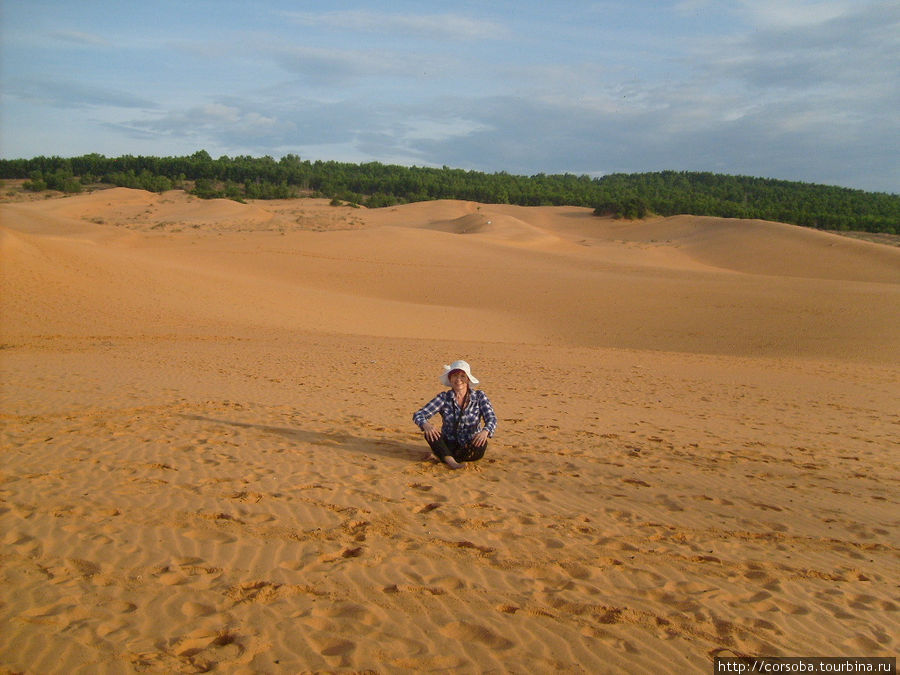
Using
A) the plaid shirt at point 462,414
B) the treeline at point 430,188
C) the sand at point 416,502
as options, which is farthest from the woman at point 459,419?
the treeline at point 430,188

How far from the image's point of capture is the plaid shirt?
6.81m

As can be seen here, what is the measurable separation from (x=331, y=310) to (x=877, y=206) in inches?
2585

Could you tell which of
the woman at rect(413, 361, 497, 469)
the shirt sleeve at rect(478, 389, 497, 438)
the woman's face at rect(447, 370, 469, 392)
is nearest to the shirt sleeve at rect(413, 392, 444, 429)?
the woman at rect(413, 361, 497, 469)

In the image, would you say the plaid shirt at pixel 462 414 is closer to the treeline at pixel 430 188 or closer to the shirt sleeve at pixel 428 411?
the shirt sleeve at pixel 428 411

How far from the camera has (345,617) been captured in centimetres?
377

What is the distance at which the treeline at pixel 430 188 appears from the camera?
58.3 meters

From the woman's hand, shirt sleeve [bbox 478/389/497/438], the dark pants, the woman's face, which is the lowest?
the dark pants

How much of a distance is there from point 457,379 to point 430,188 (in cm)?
6989

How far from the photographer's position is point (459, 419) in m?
6.88

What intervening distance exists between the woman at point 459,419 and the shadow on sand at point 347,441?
39 centimetres

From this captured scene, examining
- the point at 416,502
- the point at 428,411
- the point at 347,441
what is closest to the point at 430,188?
the point at 347,441

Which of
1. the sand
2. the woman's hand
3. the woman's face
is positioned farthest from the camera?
the woman's face

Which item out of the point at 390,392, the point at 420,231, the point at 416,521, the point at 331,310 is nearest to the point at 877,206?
the point at 420,231

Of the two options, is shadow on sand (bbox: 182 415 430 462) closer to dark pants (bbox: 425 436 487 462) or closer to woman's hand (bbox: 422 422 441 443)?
dark pants (bbox: 425 436 487 462)
